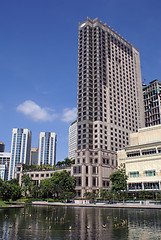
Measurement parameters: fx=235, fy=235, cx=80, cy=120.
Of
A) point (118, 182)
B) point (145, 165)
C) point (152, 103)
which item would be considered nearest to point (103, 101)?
point (152, 103)

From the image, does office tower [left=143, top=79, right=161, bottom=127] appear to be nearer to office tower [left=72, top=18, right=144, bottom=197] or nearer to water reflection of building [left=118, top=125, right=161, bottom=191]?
office tower [left=72, top=18, right=144, bottom=197]

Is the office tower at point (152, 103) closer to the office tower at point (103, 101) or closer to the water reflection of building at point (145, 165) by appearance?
the office tower at point (103, 101)

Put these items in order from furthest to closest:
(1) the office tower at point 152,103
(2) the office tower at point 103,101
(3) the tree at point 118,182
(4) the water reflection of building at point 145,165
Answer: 1. (1) the office tower at point 152,103
2. (2) the office tower at point 103,101
3. (4) the water reflection of building at point 145,165
4. (3) the tree at point 118,182

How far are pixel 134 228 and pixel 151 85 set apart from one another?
16987 centimetres

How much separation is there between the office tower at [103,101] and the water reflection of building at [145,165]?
22126 mm

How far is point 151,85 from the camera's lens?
192 meters

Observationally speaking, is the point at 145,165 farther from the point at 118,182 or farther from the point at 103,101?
the point at 103,101

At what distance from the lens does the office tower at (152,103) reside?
180 meters

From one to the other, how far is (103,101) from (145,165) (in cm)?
5591

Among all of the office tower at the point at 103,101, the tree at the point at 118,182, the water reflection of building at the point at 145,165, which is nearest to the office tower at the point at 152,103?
the office tower at the point at 103,101

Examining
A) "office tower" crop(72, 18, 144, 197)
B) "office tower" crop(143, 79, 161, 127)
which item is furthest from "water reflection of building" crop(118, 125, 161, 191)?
"office tower" crop(143, 79, 161, 127)

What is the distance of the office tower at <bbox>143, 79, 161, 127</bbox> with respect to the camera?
17965 cm

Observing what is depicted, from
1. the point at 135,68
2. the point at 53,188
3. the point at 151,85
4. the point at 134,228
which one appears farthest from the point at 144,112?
the point at 134,228

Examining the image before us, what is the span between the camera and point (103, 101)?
154 meters
